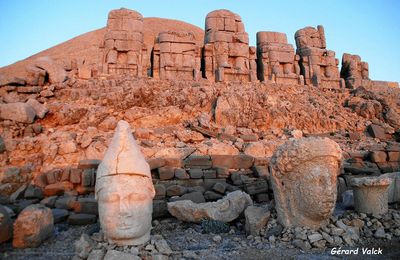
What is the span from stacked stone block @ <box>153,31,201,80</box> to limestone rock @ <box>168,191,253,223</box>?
7.43 metres

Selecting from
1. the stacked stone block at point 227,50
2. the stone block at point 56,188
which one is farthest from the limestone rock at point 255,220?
the stacked stone block at point 227,50

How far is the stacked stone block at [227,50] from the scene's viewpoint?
12789mm

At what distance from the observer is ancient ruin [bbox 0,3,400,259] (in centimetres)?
418

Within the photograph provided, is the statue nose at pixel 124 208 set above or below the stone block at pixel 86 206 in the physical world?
above

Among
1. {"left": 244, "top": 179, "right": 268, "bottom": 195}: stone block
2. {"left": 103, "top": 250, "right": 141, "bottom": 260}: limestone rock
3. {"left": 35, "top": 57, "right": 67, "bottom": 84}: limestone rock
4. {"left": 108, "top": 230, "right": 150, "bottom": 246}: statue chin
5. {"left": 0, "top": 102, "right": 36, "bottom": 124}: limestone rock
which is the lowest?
{"left": 103, "top": 250, "right": 141, "bottom": 260}: limestone rock

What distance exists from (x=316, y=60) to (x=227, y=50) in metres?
4.54

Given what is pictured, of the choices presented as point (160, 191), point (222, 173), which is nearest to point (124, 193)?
point (160, 191)

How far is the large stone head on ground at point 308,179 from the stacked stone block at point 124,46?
872 centimetres

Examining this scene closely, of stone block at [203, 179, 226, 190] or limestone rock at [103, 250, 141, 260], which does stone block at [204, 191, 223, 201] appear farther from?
limestone rock at [103, 250, 141, 260]

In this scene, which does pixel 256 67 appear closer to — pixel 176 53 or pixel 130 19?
pixel 176 53

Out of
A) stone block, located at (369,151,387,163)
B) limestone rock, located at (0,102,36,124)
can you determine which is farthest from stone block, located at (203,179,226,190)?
limestone rock, located at (0,102,36,124)

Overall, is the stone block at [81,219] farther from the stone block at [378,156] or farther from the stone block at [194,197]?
the stone block at [378,156]

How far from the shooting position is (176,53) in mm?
→ 12477

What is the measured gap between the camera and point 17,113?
816 cm
